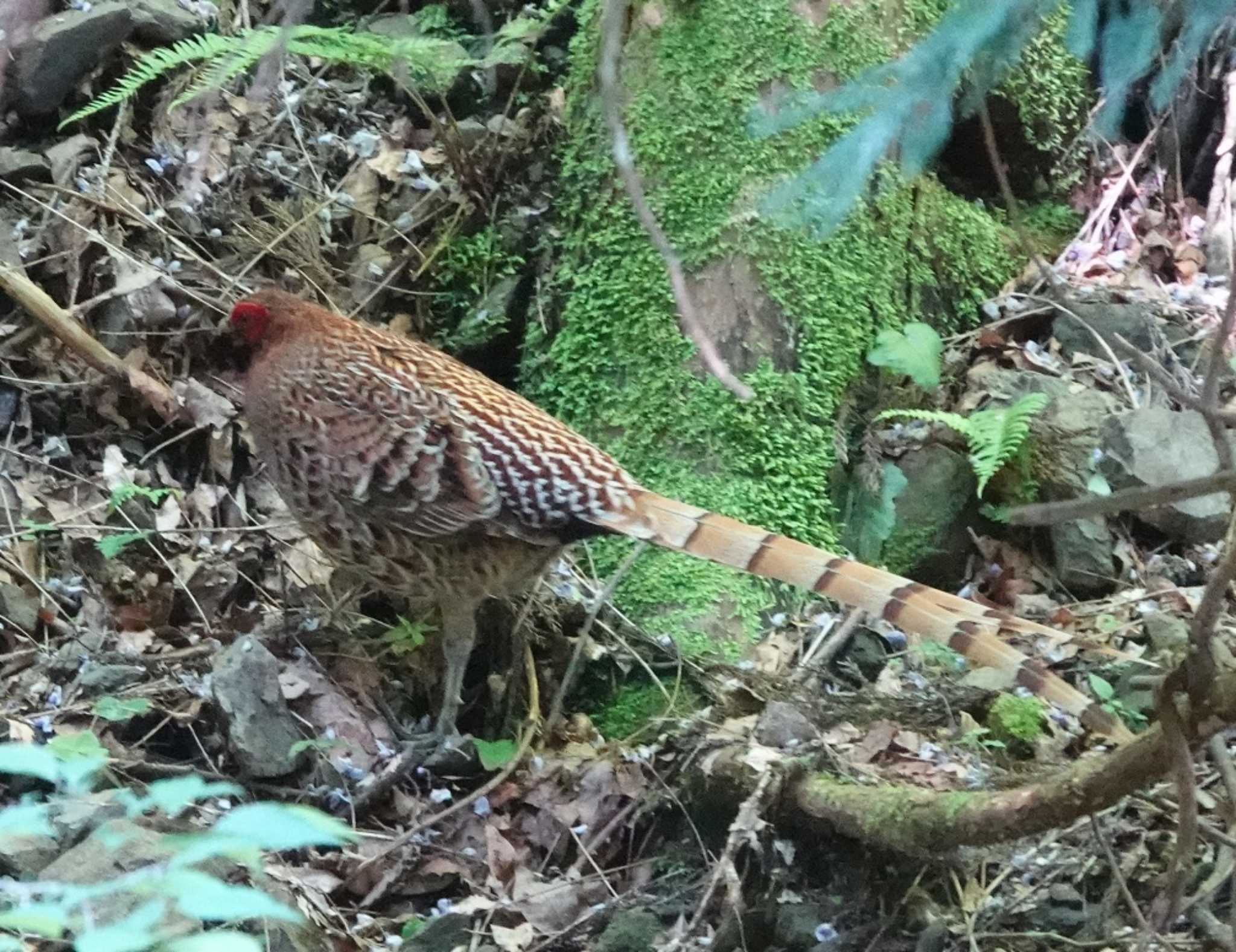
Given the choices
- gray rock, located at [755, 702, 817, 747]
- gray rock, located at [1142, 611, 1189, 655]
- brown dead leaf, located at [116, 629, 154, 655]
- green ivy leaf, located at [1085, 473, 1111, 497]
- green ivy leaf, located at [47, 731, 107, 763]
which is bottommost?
gray rock, located at [755, 702, 817, 747]

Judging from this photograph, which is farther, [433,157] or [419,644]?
[433,157]

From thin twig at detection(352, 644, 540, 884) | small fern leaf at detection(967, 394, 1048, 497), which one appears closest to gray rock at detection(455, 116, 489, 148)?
thin twig at detection(352, 644, 540, 884)

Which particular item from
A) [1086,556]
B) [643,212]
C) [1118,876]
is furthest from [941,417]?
[643,212]

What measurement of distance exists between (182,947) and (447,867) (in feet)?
8.80

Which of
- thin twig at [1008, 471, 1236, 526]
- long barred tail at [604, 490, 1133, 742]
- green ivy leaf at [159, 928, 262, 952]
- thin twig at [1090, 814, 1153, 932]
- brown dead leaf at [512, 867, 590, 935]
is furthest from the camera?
brown dead leaf at [512, 867, 590, 935]

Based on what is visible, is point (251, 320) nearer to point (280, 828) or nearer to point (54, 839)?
point (54, 839)

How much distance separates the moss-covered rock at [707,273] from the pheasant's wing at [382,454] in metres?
0.90

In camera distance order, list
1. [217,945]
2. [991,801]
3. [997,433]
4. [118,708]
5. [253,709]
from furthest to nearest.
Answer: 1. [997,433]
2. [253,709]
3. [118,708]
4. [991,801]
5. [217,945]

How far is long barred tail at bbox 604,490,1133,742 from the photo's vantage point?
3266 millimetres

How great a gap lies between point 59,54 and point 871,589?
4038 millimetres

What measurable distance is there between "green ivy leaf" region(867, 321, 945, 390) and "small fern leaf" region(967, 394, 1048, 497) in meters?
0.23

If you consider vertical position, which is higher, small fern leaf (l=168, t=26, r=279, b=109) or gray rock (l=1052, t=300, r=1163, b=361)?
small fern leaf (l=168, t=26, r=279, b=109)

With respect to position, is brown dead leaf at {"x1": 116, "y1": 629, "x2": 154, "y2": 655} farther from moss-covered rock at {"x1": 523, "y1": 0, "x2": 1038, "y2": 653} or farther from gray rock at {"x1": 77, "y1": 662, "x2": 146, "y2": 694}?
moss-covered rock at {"x1": 523, "y1": 0, "x2": 1038, "y2": 653}

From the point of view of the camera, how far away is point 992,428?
4.69 metres
